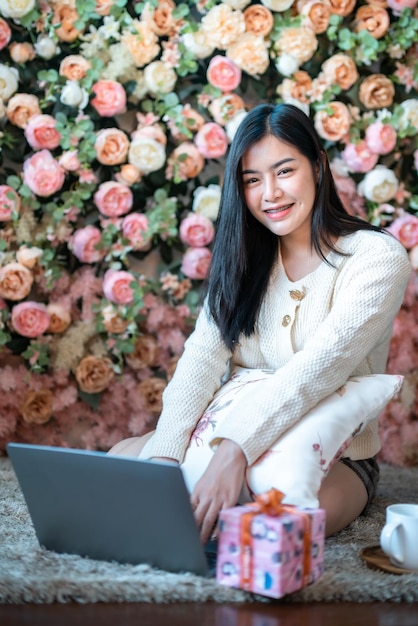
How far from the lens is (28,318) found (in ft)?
9.46

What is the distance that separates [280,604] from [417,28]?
2.28 metres

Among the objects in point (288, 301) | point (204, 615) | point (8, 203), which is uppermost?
point (8, 203)

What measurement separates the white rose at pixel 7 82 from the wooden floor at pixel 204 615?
197 centimetres

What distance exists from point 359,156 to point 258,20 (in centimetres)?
59

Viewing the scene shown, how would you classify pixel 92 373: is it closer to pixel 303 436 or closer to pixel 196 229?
pixel 196 229

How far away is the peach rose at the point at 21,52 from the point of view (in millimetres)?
2895

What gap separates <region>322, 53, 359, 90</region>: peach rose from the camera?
299 centimetres

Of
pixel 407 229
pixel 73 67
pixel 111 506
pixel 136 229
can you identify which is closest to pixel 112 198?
pixel 136 229

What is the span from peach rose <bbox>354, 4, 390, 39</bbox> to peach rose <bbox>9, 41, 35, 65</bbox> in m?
1.15

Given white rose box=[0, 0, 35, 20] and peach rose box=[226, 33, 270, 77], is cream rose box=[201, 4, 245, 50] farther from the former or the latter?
white rose box=[0, 0, 35, 20]

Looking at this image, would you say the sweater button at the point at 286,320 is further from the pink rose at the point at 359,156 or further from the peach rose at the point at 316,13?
the peach rose at the point at 316,13

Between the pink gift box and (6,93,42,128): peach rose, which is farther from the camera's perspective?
(6,93,42,128): peach rose

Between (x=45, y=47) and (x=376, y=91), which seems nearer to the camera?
(x=45, y=47)

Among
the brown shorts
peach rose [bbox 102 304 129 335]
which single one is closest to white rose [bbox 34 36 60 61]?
peach rose [bbox 102 304 129 335]
